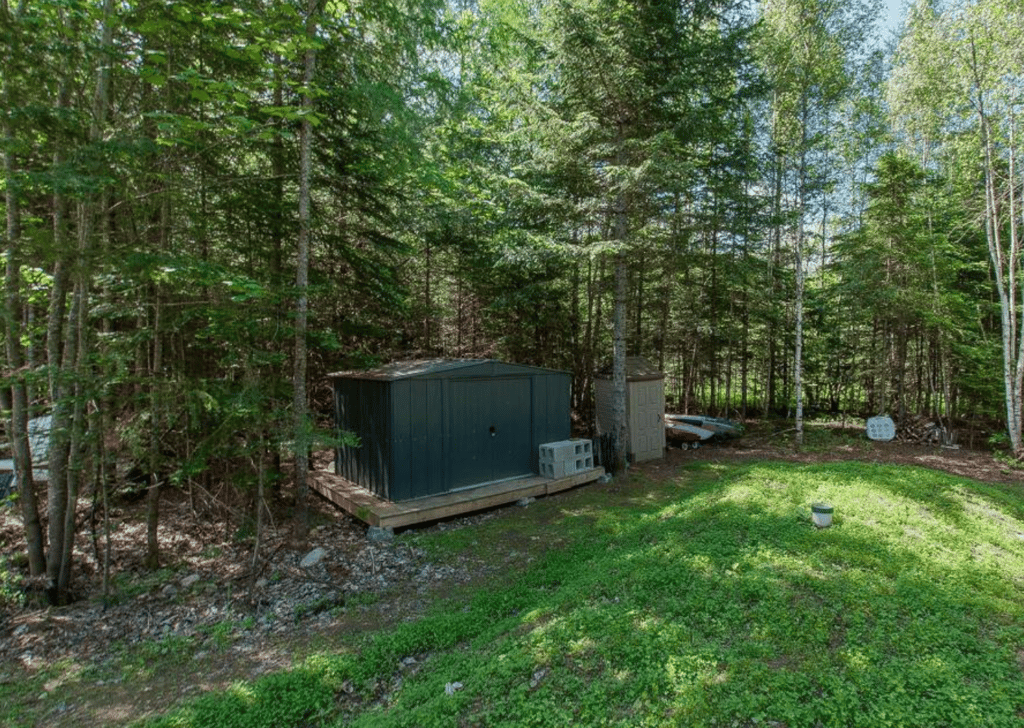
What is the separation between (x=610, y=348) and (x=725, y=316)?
3.14 meters

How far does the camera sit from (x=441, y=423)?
6551 mm

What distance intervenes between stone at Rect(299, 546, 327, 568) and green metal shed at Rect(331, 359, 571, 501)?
1.11 meters

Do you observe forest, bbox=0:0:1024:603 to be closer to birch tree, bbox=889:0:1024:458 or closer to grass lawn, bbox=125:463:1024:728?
birch tree, bbox=889:0:1024:458

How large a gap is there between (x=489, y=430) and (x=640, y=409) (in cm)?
376

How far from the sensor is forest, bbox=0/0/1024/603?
4.10 meters

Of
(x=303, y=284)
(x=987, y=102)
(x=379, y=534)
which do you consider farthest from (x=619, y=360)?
(x=987, y=102)

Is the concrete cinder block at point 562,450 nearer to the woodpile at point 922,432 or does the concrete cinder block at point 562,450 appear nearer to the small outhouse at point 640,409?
the small outhouse at point 640,409

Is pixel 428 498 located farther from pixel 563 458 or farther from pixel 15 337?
pixel 15 337

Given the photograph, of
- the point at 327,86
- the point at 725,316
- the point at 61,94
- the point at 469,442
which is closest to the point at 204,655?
the point at 469,442

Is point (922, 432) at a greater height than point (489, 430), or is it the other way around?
point (489, 430)

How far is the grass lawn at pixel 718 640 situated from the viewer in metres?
2.43

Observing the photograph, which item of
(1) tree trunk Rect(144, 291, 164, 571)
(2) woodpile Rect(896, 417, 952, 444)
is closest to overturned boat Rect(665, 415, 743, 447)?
(2) woodpile Rect(896, 417, 952, 444)

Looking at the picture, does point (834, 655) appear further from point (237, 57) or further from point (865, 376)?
point (865, 376)

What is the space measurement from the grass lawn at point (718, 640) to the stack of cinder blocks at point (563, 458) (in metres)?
2.46
